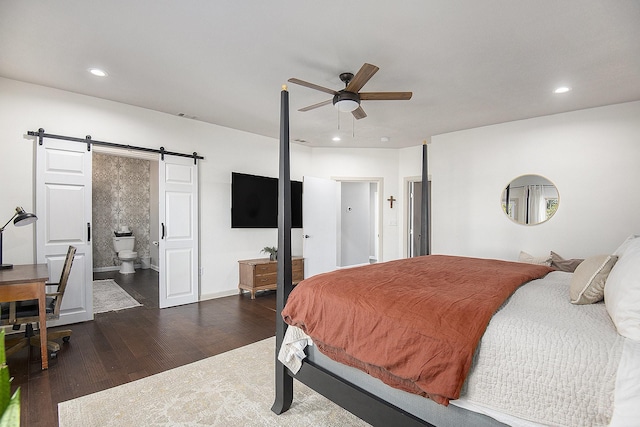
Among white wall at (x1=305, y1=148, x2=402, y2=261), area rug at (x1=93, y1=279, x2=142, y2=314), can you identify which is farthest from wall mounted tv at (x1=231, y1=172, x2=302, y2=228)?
area rug at (x1=93, y1=279, x2=142, y2=314)

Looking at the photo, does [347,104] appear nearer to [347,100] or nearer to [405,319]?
[347,100]

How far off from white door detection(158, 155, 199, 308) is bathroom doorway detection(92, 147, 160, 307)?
7.09 ft

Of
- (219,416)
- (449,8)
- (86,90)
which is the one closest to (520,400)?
(219,416)

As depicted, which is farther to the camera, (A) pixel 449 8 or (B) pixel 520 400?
(A) pixel 449 8

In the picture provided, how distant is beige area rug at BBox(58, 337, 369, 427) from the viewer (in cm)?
190

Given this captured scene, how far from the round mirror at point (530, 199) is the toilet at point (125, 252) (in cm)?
692

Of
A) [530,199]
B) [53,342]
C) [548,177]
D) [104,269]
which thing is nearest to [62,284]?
[53,342]

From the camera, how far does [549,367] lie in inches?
41.9

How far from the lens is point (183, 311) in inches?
161

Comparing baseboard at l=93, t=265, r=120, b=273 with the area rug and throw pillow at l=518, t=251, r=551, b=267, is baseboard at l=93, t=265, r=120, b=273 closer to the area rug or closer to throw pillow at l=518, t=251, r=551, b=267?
the area rug

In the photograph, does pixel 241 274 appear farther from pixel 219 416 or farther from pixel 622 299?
pixel 622 299

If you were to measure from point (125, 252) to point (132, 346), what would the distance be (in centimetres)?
417

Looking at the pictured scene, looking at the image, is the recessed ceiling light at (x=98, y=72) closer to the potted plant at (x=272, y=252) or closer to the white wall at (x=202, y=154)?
the white wall at (x=202, y=154)

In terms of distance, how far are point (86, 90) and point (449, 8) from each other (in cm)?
375
